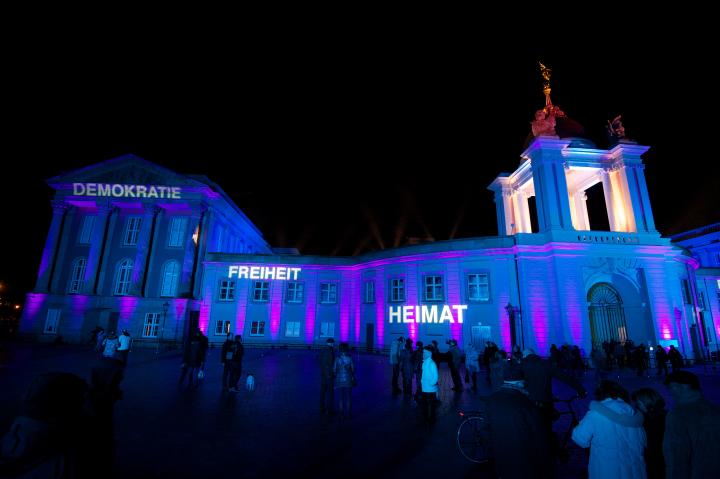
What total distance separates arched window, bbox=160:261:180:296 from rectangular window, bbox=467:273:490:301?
2591 centimetres

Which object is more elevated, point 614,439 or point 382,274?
point 382,274

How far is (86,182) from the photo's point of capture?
109 feet

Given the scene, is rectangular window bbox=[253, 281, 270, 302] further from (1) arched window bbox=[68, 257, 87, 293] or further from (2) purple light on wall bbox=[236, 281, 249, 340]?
(1) arched window bbox=[68, 257, 87, 293]

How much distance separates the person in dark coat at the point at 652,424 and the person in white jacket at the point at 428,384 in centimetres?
448

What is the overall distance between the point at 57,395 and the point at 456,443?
7104mm

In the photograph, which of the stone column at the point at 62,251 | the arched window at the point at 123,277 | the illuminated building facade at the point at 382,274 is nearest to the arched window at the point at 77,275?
the illuminated building facade at the point at 382,274

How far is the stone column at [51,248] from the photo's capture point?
31.5 metres

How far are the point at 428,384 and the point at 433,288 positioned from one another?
703 inches

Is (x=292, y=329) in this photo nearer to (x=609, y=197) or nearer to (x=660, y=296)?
(x=660, y=296)

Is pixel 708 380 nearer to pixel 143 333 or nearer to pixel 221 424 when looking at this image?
pixel 221 424

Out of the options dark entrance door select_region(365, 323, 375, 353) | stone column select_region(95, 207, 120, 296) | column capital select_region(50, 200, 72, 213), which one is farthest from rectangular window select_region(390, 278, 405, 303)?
column capital select_region(50, 200, 72, 213)

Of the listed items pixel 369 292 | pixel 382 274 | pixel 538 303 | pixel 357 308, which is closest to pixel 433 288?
pixel 382 274

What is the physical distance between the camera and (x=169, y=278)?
1281 inches

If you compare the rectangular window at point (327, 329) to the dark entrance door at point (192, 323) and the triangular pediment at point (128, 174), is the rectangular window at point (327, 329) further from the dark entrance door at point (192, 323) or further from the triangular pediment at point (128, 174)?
the triangular pediment at point (128, 174)
